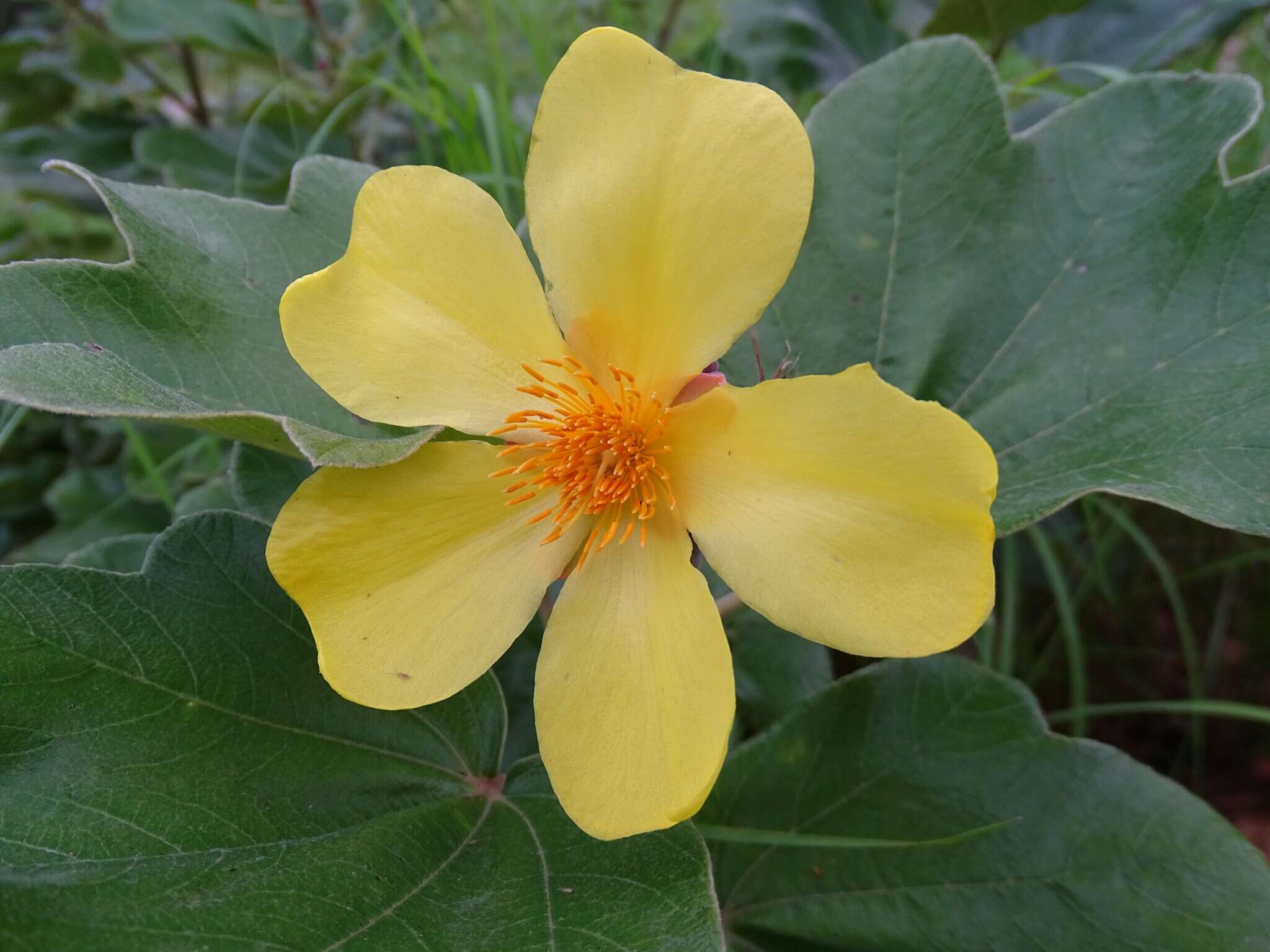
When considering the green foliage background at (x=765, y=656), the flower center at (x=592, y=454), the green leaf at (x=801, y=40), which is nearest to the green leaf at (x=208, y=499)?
the green foliage background at (x=765, y=656)

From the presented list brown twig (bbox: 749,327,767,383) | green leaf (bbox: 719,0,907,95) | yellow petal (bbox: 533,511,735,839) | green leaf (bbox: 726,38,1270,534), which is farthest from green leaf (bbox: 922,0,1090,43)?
yellow petal (bbox: 533,511,735,839)

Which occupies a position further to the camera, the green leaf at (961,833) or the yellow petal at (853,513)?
the green leaf at (961,833)

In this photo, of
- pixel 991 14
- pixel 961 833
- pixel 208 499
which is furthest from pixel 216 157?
pixel 961 833

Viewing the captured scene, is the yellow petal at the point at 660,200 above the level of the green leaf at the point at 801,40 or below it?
above

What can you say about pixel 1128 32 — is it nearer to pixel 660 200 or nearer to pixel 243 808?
pixel 660 200

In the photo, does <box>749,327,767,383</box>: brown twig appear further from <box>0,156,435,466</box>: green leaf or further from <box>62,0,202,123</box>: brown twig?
<box>62,0,202,123</box>: brown twig

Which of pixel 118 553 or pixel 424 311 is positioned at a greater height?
pixel 424 311

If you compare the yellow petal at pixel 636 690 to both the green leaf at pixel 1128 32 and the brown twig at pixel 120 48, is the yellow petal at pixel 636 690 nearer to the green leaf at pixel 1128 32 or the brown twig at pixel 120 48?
Answer: the green leaf at pixel 1128 32
